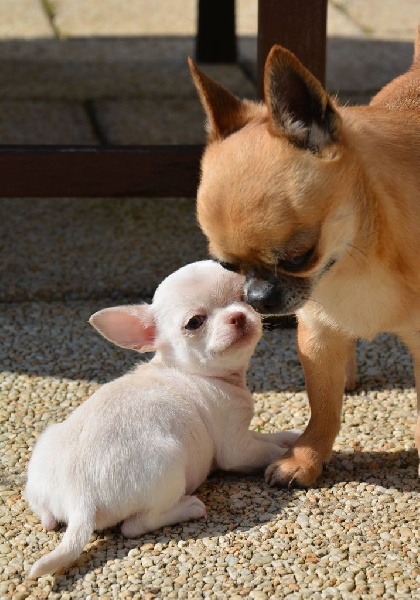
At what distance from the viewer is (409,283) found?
129 inches

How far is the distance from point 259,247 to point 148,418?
26.8 inches

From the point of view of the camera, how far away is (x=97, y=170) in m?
4.84

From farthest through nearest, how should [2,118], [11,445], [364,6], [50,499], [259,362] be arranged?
1. [364,6]
2. [2,118]
3. [259,362]
4. [11,445]
5. [50,499]

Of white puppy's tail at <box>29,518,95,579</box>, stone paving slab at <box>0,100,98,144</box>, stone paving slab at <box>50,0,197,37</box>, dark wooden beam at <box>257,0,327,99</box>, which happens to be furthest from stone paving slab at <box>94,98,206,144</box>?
white puppy's tail at <box>29,518,95,579</box>

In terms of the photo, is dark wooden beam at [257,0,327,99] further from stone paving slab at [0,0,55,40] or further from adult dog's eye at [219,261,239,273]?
stone paving slab at [0,0,55,40]

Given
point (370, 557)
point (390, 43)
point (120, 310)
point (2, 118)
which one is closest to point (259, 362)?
point (120, 310)

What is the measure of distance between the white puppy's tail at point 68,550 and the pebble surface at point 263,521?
90 millimetres

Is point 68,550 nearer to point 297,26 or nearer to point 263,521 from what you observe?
point 263,521

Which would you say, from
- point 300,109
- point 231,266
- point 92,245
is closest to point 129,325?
point 231,266

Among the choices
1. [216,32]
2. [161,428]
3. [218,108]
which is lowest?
[216,32]

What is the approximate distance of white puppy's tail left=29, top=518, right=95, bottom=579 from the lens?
2.95 metres

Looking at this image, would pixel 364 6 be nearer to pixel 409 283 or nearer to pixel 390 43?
pixel 390 43

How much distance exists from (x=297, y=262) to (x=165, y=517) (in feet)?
2.94

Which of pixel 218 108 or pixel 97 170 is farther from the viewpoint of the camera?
pixel 97 170
